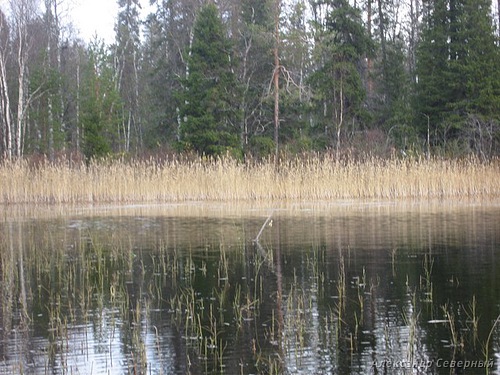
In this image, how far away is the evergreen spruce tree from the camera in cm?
3017

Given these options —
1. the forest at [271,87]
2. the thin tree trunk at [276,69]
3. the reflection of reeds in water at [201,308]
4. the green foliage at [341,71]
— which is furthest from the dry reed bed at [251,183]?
the green foliage at [341,71]

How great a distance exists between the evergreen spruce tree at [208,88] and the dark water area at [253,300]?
17.0 m

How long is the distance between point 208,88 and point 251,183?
458 inches

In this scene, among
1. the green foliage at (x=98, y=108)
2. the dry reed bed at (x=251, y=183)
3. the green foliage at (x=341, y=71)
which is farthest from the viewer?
the green foliage at (x=341, y=71)

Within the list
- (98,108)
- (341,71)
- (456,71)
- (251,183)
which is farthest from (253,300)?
(98,108)

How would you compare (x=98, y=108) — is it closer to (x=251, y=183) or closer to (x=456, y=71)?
(x=456, y=71)

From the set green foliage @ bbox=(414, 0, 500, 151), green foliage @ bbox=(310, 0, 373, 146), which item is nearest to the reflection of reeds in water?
green foliage @ bbox=(414, 0, 500, 151)

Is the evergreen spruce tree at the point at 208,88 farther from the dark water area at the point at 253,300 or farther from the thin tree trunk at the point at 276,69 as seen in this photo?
the dark water area at the point at 253,300

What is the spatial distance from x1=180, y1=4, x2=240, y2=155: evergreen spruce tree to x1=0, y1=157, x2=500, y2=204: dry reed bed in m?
9.30

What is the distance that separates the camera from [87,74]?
38.4 meters

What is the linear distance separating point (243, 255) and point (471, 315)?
423cm

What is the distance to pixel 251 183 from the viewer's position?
20.3m

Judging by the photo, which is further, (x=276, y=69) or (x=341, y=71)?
(x=341, y=71)

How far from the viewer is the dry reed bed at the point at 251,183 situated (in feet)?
66.2
